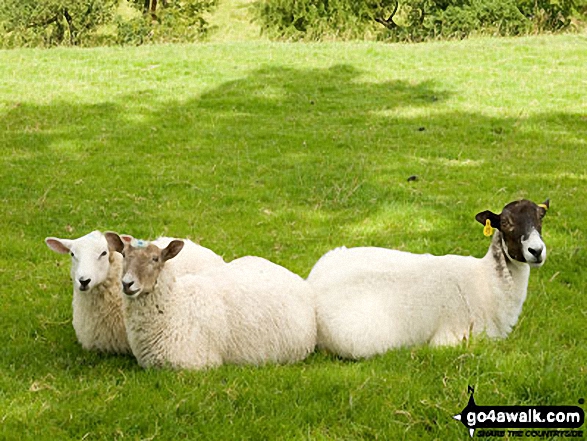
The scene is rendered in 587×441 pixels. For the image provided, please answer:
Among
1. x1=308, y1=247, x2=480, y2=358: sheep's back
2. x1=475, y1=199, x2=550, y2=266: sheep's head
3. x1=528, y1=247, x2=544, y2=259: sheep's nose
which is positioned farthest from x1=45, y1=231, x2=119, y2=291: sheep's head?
x1=528, y1=247, x2=544, y2=259: sheep's nose

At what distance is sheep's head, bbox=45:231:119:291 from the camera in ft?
20.4

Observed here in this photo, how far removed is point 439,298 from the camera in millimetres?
6406

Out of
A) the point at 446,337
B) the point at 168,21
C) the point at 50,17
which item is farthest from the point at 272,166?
the point at 50,17

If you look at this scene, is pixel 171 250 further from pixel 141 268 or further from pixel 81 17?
pixel 81 17

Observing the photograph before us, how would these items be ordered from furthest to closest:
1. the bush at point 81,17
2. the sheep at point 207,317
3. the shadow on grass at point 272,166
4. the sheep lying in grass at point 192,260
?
the bush at point 81,17, the shadow on grass at point 272,166, the sheep lying in grass at point 192,260, the sheep at point 207,317

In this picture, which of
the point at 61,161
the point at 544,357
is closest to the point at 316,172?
the point at 61,161

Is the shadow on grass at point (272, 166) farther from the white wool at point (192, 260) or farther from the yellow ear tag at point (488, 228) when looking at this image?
the yellow ear tag at point (488, 228)

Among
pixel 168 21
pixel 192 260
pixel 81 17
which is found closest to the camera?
pixel 192 260

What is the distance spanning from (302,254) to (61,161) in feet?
19.3

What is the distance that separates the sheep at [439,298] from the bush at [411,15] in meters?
29.0

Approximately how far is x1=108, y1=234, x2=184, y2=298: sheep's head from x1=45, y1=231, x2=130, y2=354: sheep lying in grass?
49cm

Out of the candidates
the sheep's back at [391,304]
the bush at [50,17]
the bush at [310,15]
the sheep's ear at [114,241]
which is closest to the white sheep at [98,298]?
the sheep's ear at [114,241]

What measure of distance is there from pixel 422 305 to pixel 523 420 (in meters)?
1.76

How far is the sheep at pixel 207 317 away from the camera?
596 cm
